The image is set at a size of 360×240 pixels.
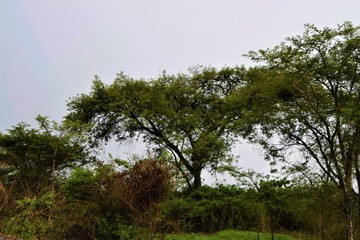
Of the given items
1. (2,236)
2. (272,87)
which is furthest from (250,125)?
(2,236)

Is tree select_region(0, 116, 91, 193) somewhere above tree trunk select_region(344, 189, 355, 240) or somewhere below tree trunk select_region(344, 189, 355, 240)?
above

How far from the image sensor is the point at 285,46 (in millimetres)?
13594

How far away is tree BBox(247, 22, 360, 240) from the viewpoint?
12883 millimetres

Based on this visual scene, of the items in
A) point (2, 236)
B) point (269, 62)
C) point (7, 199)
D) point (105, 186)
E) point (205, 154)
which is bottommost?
point (2, 236)

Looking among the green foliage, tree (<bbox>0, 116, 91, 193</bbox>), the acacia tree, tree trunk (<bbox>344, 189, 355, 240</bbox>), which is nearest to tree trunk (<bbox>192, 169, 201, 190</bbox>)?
the acacia tree

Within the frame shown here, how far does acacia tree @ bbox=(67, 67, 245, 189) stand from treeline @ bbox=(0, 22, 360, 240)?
0.21ft

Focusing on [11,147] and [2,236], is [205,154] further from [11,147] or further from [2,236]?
[2,236]

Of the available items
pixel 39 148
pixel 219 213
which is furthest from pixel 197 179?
pixel 39 148

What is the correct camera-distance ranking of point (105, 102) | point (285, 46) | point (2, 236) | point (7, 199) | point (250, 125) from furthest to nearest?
point (105, 102), point (250, 125), point (285, 46), point (2, 236), point (7, 199)

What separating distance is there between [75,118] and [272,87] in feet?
43.0

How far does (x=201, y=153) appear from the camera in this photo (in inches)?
826

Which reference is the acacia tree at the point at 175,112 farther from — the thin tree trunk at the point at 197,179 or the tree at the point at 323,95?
the tree at the point at 323,95

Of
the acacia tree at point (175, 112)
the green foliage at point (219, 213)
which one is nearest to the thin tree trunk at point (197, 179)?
the acacia tree at point (175, 112)

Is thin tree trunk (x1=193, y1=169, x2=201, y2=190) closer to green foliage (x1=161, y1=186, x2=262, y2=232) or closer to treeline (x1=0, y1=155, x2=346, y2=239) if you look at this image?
treeline (x1=0, y1=155, x2=346, y2=239)
